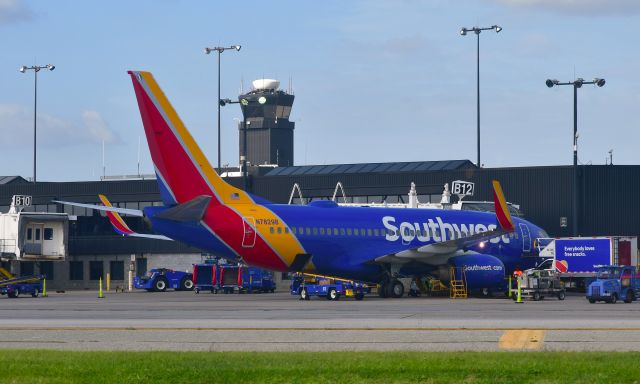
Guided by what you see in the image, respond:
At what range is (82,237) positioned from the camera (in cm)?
9144

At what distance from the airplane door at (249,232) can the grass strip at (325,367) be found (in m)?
29.3

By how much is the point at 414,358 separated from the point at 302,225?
32946mm

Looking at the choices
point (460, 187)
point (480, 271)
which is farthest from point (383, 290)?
point (460, 187)

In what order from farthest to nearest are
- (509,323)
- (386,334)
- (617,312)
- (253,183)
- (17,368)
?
1. (253,183)
2. (617,312)
3. (509,323)
4. (386,334)
5. (17,368)

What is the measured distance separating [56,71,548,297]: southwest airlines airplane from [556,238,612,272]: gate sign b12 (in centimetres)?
343

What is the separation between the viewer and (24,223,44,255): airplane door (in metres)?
77.6

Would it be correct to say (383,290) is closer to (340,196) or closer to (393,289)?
(393,289)

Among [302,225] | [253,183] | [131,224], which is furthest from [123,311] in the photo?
[131,224]

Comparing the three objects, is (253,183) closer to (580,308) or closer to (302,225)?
(302,225)

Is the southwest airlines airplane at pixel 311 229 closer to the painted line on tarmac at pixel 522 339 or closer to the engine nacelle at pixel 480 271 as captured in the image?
the engine nacelle at pixel 480 271

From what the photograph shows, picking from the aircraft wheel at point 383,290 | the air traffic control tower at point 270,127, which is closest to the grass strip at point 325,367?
the aircraft wheel at point 383,290

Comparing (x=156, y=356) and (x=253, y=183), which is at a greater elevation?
(x=253, y=183)

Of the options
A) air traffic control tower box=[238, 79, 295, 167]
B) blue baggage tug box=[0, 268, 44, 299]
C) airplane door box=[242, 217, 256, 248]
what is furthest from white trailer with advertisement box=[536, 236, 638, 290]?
air traffic control tower box=[238, 79, 295, 167]

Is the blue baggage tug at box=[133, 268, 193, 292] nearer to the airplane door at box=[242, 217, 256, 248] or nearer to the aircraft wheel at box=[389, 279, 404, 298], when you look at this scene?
the aircraft wheel at box=[389, 279, 404, 298]
